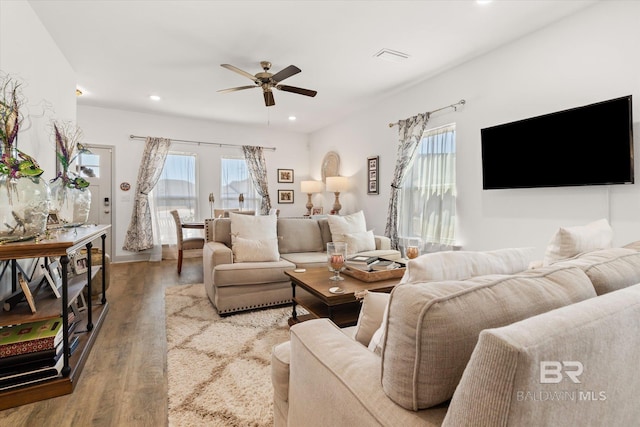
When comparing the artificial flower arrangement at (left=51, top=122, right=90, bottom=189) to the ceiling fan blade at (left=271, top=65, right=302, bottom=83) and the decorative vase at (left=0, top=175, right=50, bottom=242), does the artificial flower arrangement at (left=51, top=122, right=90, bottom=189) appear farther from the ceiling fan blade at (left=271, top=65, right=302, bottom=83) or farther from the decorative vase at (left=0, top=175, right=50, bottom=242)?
the ceiling fan blade at (left=271, top=65, right=302, bottom=83)

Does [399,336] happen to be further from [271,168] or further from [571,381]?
[271,168]

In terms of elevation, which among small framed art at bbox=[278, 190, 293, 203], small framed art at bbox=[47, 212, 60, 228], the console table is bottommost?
the console table

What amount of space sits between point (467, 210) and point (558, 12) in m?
Result: 1.91

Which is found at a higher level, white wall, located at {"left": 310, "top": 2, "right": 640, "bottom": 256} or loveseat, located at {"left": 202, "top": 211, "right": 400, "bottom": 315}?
white wall, located at {"left": 310, "top": 2, "right": 640, "bottom": 256}

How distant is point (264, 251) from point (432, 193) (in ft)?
7.29

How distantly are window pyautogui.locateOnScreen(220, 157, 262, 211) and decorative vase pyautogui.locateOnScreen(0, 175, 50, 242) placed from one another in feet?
14.6

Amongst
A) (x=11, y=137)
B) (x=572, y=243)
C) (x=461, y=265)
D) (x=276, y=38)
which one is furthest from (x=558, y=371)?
(x=276, y=38)

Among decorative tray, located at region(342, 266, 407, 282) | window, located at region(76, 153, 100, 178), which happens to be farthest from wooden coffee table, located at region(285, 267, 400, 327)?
window, located at region(76, 153, 100, 178)

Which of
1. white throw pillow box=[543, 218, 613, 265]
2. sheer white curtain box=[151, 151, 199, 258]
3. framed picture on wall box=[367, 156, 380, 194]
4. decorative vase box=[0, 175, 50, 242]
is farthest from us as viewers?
sheer white curtain box=[151, 151, 199, 258]

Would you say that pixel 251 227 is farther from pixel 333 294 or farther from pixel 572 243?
pixel 572 243

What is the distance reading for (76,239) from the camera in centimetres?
181

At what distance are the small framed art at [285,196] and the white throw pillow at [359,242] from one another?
3.32 m

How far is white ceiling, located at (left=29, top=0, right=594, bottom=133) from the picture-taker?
8.39 ft

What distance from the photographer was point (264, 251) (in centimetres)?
320
